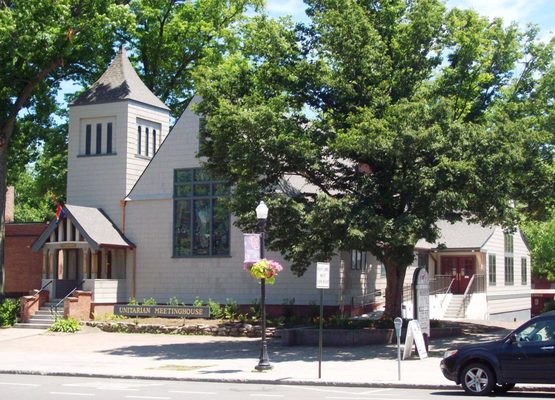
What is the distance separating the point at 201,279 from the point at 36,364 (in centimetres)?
1252

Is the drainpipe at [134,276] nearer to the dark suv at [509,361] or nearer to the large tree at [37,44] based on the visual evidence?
the large tree at [37,44]

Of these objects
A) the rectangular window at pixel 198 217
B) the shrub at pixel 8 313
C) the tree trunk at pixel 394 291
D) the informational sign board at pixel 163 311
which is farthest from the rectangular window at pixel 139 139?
the tree trunk at pixel 394 291

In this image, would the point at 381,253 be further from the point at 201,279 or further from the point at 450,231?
the point at 450,231

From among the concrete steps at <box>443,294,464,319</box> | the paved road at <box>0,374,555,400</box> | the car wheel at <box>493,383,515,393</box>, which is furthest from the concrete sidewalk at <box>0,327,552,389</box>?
the concrete steps at <box>443,294,464,319</box>

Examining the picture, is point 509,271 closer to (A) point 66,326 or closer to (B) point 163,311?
(B) point 163,311

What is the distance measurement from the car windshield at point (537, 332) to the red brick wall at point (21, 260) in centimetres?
3148

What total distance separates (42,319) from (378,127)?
1822 centimetres

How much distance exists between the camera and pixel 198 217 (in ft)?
118

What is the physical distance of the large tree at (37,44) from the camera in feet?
113

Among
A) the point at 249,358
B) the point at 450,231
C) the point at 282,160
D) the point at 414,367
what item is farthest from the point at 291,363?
the point at 450,231

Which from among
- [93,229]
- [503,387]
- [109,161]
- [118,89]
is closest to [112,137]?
[109,161]

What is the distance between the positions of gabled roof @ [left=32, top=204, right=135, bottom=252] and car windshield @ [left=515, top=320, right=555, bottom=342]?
889 inches

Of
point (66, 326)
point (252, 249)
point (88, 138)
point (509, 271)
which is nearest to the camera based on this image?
point (252, 249)

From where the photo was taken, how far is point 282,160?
26375 mm
